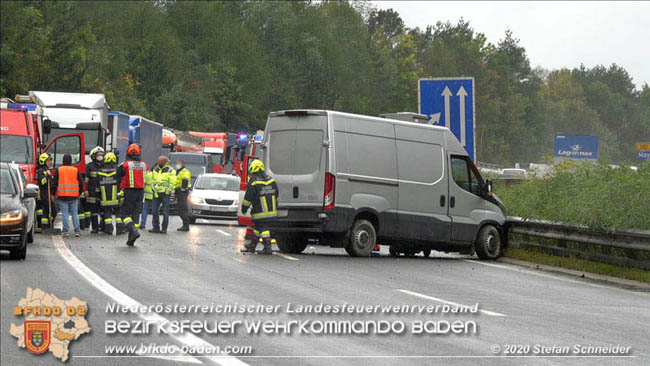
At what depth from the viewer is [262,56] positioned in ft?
380

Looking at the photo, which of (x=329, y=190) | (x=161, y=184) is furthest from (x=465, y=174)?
(x=161, y=184)

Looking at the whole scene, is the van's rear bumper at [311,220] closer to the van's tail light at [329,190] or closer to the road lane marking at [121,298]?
the van's tail light at [329,190]

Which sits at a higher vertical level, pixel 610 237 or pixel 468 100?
pixel 468 100

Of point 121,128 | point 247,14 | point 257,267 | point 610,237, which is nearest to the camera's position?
point 257,267

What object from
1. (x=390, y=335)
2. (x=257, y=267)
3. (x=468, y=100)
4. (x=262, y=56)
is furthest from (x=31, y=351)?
(x=262, y=56)

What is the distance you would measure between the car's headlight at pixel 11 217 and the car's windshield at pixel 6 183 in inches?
38.8

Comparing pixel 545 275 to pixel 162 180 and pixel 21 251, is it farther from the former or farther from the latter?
pixel 162 180

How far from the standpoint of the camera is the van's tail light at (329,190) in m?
20.9

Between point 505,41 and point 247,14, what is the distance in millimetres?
43615

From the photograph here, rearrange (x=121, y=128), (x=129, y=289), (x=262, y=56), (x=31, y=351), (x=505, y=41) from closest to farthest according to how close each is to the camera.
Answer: (x=31, y=351) → (x=129, y=289) → (x=121, y=128) → (x=262, y=56) → (x=505, y=41)

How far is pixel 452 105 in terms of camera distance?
2664 cm

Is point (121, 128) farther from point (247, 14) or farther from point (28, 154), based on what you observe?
point (247, 14)

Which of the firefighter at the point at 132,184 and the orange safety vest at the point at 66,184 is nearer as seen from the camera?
the firefighter at the point at 132,184

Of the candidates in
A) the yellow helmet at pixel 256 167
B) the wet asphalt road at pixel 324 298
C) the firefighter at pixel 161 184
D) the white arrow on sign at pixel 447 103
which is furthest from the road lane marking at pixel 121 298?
the white arrow on sign at pixel 447 103
